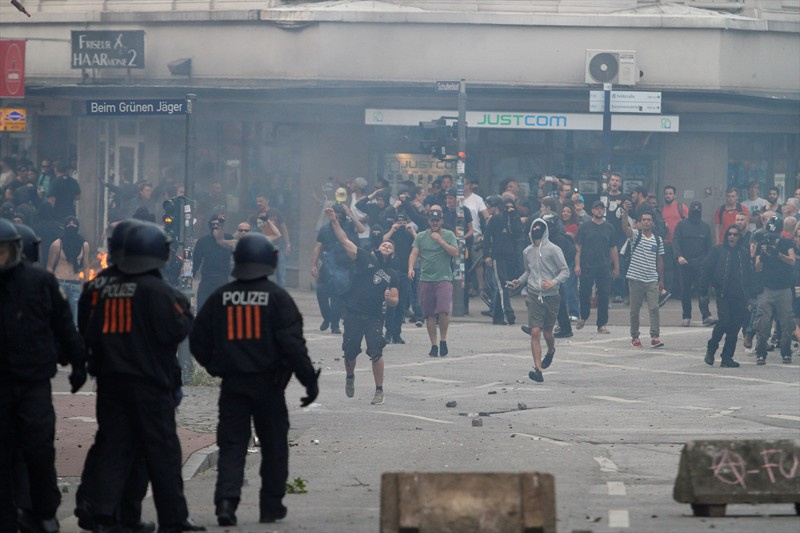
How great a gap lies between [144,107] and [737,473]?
844cm

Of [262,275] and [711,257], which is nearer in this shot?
[262,275]

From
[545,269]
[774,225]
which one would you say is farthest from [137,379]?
[774,225]

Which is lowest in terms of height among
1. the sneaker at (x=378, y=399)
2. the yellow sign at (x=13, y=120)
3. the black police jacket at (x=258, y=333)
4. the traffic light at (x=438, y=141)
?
the sneaker at (x=378, y=399)

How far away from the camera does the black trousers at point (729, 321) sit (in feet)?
57.9

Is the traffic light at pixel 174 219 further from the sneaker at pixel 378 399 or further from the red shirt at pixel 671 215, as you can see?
the red shirt at pixel 671 215

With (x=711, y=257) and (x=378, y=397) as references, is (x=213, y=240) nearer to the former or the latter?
(x=378, y=397)

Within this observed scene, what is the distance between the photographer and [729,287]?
58.5ft

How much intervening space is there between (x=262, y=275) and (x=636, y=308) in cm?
1192

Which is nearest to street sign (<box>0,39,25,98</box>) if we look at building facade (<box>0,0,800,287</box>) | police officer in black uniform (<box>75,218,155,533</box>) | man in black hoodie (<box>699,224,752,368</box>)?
building facade (<box>0,0,800,287</box>)

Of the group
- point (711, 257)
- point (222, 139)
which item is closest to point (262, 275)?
point (711, 257)

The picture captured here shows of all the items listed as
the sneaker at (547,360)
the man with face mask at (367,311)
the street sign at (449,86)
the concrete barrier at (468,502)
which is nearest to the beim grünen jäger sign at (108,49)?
the street sign at (449,86)

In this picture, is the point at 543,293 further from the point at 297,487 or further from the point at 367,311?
the point at 297,487

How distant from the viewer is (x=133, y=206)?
27.2 meters

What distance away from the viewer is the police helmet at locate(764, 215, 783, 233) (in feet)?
62.1
